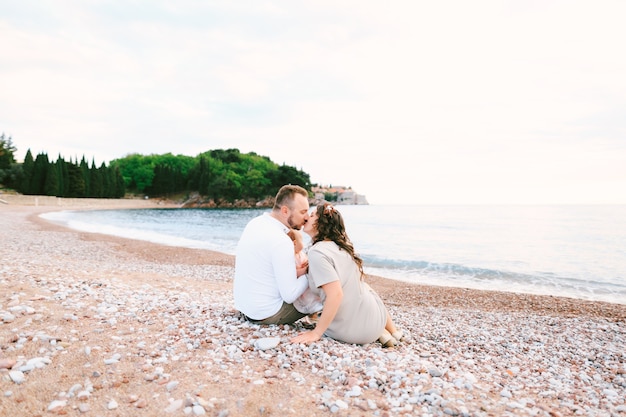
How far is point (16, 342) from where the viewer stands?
4312 millimetres

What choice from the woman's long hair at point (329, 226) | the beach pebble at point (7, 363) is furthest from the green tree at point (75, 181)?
the woman's long hair at point (329, 226)

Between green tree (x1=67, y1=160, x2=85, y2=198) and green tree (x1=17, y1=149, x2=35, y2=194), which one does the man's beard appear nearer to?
green tree (x1=17, y1=149, x2=35, y2=194)

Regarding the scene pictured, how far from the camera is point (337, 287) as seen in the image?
A: 14.1ft

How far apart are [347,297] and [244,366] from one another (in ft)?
4.70

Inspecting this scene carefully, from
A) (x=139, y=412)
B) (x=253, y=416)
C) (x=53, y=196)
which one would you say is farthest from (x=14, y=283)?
(x=53, y=196)

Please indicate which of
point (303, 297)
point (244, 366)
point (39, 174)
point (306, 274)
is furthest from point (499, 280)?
point (39, 174)

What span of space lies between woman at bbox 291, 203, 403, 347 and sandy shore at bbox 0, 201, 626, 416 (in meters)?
0.19

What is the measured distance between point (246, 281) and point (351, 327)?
1446 millimetres

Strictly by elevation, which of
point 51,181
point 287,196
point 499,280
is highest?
point 51,181

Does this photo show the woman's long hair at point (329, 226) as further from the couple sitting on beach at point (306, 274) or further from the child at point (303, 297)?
the child at point (303, 297)

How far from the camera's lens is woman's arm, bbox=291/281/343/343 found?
431 centimetres

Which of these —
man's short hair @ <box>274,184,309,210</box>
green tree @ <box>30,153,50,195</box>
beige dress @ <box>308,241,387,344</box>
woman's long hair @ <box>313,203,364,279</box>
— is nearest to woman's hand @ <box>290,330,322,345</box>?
beige dress @ <box>308,241,387,344</box>

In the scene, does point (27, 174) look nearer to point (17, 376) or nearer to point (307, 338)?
point (17, 376)

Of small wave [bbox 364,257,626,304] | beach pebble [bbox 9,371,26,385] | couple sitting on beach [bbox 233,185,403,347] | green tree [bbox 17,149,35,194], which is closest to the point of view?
beach pebble [bbox 9,371,26,385]
